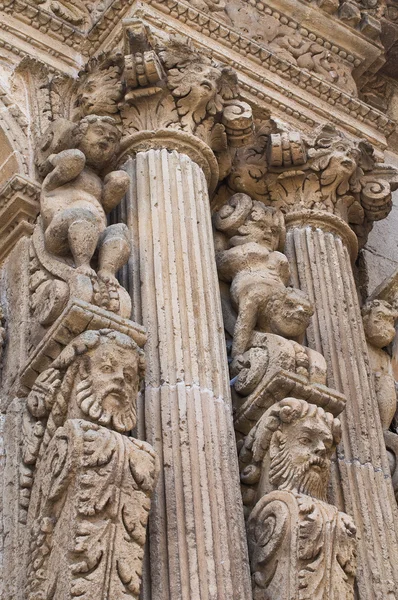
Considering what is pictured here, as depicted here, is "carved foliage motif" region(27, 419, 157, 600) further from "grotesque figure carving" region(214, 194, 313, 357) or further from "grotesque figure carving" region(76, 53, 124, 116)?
"grotesque figure carving" region(76, 53, 124, 116)

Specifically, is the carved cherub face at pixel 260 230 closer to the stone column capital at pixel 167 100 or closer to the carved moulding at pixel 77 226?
the stone column capital at pixel 167 100

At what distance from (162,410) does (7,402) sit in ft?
2.29

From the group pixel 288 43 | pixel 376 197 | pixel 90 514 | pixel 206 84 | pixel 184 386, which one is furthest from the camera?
pixel 288 43

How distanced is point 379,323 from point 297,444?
1.69 meters

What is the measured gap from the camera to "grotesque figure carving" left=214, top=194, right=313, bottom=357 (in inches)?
265

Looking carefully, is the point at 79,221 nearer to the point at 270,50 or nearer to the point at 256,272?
the point at 256,272

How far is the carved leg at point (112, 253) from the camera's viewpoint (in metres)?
6.24

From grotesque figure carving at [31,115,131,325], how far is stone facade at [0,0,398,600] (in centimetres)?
1

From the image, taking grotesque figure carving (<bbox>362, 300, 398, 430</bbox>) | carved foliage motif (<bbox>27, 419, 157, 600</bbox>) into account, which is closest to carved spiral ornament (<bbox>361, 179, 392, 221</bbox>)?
grotesque figure carving (<bbox>362, 300, 398, 430</bbox>)

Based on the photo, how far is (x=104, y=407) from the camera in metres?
5.63

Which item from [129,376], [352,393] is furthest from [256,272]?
[129,376]

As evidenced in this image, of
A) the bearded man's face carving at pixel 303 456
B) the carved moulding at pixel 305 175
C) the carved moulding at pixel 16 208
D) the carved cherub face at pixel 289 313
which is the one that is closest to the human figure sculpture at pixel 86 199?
the carved moulding at pixel 16 208

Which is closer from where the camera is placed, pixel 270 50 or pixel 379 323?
pixel 379 323

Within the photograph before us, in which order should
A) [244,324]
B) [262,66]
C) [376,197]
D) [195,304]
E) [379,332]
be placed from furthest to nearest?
[262,66] < [376,197] < [379,332] < [244,324] < [195,304]
